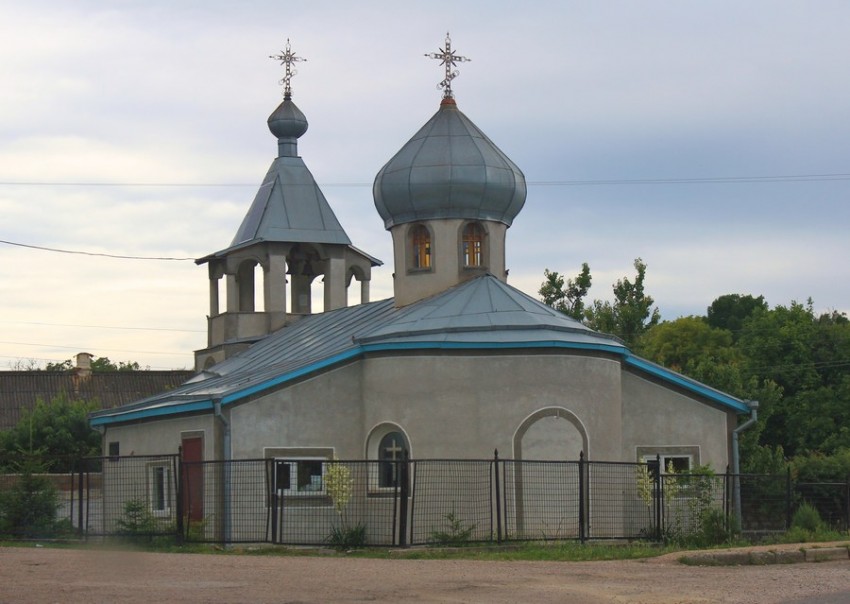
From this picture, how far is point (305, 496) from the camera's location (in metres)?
24.2

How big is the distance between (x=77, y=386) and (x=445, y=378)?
32076 millimetres

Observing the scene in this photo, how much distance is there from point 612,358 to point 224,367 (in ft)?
33.0

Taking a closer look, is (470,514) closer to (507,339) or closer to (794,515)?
(507,339)

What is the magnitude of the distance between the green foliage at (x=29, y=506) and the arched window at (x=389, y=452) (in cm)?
549

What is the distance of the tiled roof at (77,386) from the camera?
51156 millimetres

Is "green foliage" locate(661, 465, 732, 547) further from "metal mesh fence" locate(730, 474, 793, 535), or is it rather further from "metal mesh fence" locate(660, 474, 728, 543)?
"metal mesh fence" locate(730, 474, 793, 535)

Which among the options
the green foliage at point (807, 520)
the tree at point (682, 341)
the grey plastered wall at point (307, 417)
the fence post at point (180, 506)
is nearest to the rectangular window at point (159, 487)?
the grey plastered wall at point (307, 417)

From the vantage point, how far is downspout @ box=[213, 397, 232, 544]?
2350cm

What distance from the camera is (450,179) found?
2788cm

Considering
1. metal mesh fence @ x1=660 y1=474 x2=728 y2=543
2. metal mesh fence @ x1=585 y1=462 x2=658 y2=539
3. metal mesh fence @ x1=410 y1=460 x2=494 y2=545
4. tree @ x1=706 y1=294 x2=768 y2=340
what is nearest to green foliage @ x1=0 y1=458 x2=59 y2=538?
metal mesh fence @ x1=410 y1=460 x2=494 y2=545

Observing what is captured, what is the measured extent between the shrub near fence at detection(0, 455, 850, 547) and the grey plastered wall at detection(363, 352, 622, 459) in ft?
1.70

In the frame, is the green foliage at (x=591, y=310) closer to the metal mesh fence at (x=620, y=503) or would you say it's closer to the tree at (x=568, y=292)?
the tree at (x=568, y=292)

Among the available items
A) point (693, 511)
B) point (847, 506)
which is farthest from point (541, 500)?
point (847, 506)

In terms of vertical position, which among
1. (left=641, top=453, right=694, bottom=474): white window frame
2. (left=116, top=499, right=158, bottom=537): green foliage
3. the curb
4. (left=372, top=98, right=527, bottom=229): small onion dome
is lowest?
the curb
